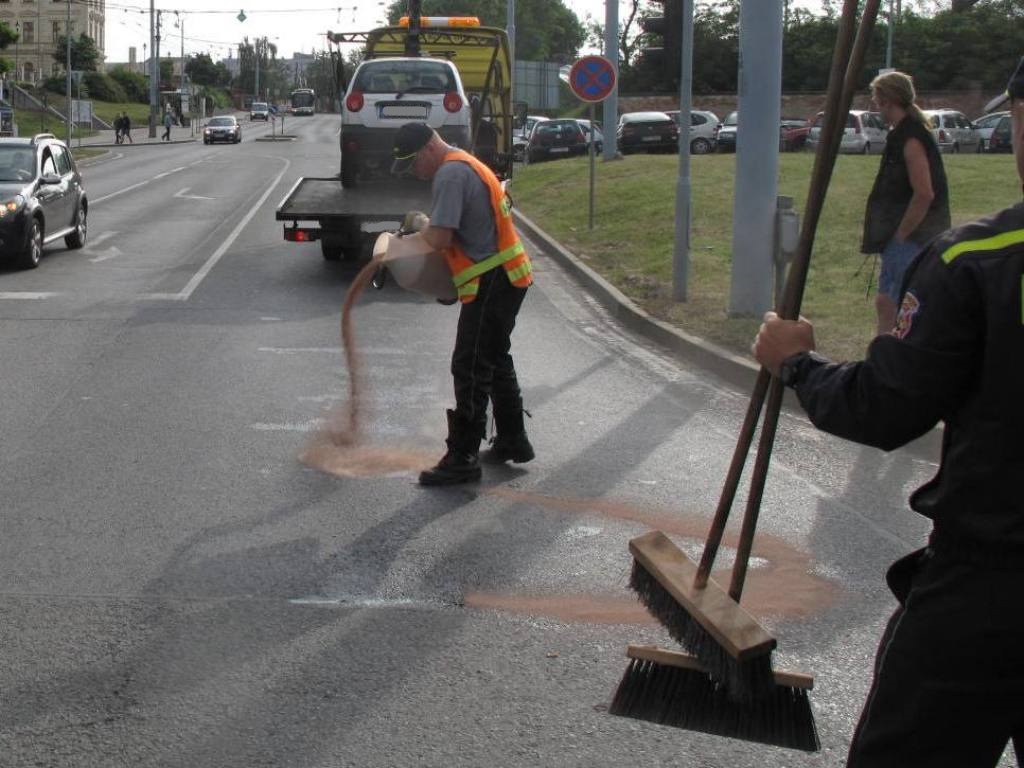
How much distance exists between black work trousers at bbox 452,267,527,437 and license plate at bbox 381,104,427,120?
1019 cm

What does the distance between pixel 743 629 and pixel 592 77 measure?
54.3ft

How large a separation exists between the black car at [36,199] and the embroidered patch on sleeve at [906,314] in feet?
48.9

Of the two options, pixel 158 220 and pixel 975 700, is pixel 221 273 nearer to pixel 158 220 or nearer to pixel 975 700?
pixel 158 220

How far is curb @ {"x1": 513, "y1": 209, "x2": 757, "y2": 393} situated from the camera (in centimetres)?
991

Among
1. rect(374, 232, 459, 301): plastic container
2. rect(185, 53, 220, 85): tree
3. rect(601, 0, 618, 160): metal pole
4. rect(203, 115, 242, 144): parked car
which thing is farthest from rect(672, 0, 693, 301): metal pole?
rect(185, 53, 220, 85): tree

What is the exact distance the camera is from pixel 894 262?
787 centimetres

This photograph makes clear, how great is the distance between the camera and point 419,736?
3980mm

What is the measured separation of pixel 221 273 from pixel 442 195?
972 centimetres

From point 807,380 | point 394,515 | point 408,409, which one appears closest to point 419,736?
point 807,380

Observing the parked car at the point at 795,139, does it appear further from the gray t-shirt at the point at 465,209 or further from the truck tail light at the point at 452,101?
the gray t-shirt at the point at 465,209

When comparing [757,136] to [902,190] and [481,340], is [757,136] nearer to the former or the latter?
[902,190]

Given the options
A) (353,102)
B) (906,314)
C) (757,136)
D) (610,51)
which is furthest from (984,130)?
(906,314)

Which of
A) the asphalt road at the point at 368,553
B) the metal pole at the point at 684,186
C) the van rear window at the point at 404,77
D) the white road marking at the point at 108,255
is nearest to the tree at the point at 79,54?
the white road marking at the point at 108,255

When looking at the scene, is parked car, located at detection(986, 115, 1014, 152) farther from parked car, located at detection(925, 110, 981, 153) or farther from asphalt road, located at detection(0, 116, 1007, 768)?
asphalt road, located at detection(0, 116, 1007, 768)
